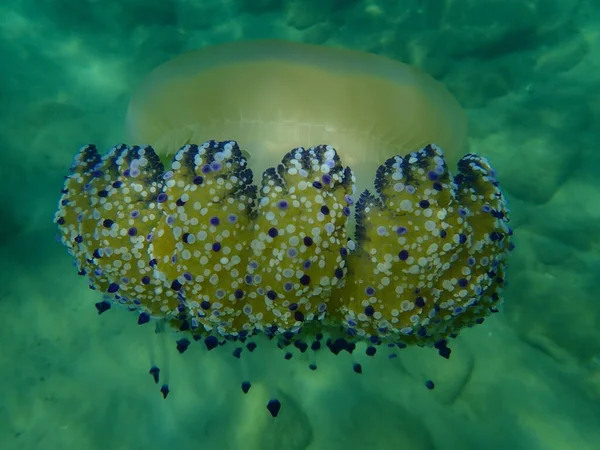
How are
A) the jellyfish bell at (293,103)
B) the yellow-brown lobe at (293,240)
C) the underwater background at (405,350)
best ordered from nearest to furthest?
the yellow-brown lobe at (293,240) < the jellyfish bell at (293,103) < the underwater background at (405,350)

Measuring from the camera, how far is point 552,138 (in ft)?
12.3

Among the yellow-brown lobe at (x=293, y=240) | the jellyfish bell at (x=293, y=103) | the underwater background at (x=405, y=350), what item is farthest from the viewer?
the underwater background at (x=405, y=350)

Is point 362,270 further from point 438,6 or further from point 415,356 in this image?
point 438,6

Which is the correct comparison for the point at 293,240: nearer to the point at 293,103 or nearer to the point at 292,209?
the point at 292,209

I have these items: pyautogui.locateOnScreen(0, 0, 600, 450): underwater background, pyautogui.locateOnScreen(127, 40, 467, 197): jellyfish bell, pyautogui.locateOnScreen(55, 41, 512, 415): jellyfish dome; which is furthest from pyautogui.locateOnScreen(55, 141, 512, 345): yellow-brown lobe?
pyautogui.locateOnScreen(0, 0, 600, 450): underwater background

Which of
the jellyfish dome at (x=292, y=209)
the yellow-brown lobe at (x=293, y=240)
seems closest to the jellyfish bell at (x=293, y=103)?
the jellyfish dome at (x=292, y=209)

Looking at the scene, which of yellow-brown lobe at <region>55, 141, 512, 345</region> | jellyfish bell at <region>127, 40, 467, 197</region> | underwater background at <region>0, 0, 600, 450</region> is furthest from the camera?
underwater background at <region>0, 0, 600, 450</region>

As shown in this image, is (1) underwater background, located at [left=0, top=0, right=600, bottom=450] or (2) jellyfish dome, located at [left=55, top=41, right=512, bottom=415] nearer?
(2) jellyfish dome, located at [left=55, top=41, right=512, bottom=415]

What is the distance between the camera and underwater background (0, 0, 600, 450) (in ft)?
10.2

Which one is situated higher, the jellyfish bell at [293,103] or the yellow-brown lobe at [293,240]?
the jellyfish bell at [293,103]

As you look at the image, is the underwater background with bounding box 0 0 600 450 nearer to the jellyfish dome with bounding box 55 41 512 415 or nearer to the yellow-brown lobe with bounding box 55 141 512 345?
the jellyfish dome with bounding box 55 41 512 415

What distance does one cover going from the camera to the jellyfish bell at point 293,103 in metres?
2.68

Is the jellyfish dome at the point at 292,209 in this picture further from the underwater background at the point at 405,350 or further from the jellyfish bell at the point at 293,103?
the underwater background at the point at 405,350

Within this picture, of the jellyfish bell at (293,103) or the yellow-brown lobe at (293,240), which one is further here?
the jellyfish bell at (293,103)
